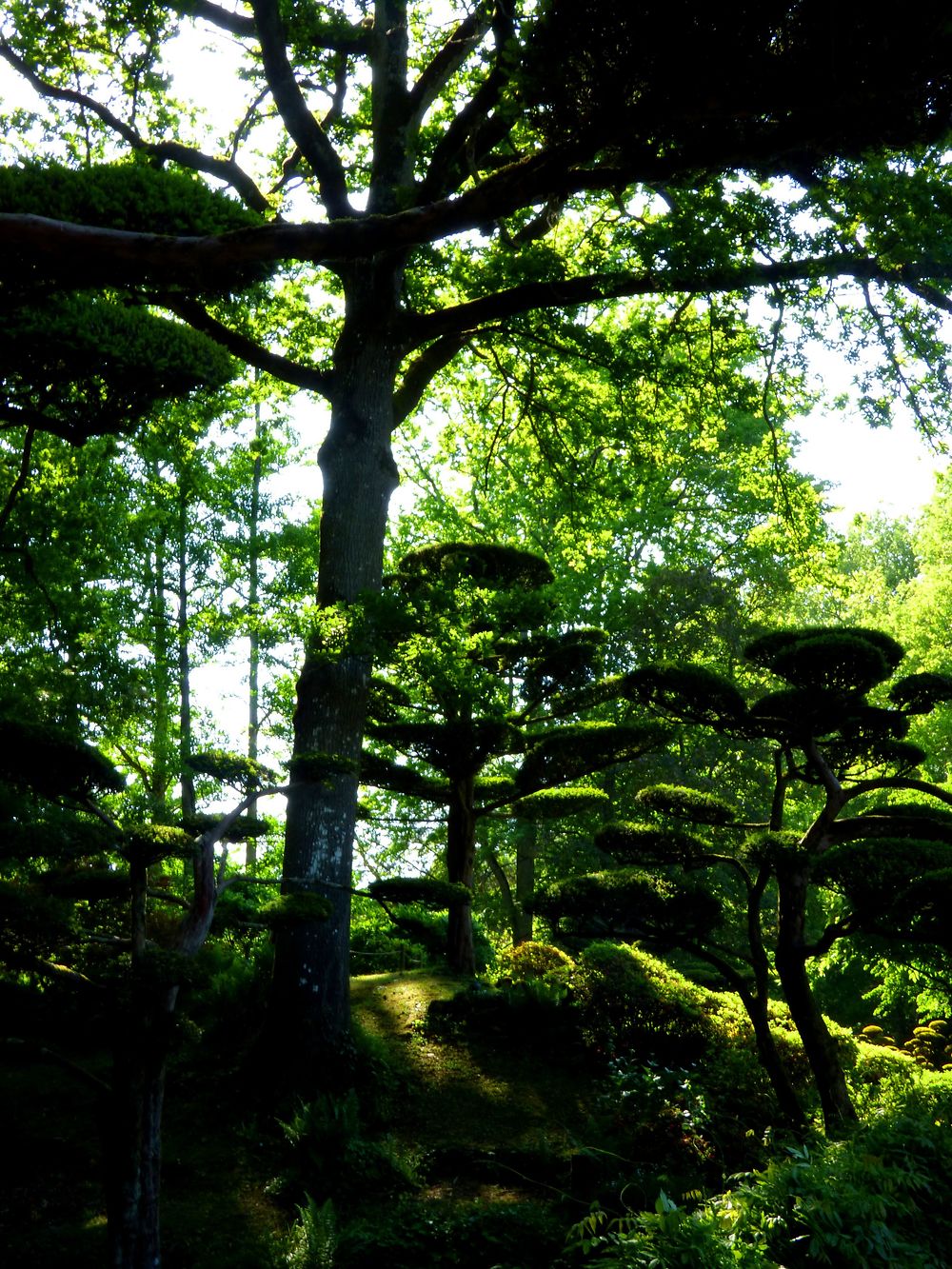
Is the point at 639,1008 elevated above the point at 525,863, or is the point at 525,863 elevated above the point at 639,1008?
the point at 525,863

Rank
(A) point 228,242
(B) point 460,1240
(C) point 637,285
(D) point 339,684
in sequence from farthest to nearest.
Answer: (C) point 637,285 < (D) point 339,684 < (B) point 460,1240 < (A) point 228,242

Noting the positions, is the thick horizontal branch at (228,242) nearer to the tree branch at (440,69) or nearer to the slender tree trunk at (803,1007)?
the slender tree trunk at (803,1007)

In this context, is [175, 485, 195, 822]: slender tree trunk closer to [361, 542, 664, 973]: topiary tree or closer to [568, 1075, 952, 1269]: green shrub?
[361, 542, 664, 973]: topiary tree

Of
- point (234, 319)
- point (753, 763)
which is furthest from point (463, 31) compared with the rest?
point (753, 763)

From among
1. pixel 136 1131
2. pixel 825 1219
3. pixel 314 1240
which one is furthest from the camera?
pixel 314 1240

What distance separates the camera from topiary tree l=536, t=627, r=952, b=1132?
244 inches

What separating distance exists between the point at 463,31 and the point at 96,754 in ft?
27.4

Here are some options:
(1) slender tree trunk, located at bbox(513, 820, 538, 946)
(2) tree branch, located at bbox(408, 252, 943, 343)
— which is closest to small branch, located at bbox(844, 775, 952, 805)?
(2) tree branch, located at bbox(408, 252, 943, 343)

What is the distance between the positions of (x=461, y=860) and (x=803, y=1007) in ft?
17.8

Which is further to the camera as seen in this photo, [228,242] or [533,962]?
[533,962]

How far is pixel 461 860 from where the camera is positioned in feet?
37.4

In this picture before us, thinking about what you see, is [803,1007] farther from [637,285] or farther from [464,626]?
[637,285]

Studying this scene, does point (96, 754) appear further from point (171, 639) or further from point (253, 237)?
point (171, 639)

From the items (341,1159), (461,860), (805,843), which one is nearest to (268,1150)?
(341,1159)
